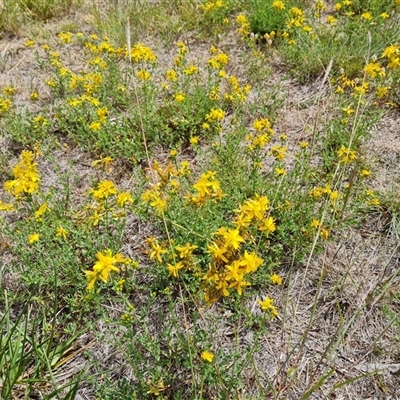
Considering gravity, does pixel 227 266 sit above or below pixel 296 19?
below

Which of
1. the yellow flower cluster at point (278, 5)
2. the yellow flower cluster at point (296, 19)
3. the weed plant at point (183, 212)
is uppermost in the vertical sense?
the yellow flower cluster at point (278, 5)

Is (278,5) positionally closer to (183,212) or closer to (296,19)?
(296,19)

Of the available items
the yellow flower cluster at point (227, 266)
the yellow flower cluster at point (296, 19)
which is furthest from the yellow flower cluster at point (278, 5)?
the yellow flower cluster at point (227, 266)

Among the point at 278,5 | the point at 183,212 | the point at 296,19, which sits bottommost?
the point at 183,212

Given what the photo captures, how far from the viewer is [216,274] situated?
1606mm

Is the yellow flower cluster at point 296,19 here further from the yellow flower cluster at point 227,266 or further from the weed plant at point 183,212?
the yellow flower cluster at point 227,266

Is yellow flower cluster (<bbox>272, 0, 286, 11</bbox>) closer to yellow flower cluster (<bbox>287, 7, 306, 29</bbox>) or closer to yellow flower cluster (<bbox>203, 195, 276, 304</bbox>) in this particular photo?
yellow flower cluster (<bbox>287, 7, 306, 29</bbox>)

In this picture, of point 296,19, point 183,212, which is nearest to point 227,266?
point 183,212

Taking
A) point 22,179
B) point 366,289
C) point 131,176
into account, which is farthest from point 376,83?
point 22,179

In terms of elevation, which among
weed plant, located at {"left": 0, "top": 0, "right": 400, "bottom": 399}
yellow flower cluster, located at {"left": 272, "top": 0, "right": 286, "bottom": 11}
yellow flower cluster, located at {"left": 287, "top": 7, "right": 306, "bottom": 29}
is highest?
yellow flower cluster, located at {"left": 272, "top": 0, "right": 286, "bottom": 11}

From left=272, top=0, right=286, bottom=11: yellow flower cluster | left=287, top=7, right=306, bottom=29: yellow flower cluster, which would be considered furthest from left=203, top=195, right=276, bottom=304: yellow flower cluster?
left=272, top=0, right=286, bottom=11: yellow flower cluster

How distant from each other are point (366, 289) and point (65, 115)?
272 centimetres

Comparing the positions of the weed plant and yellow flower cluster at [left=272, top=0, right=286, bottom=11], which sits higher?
yellow flower cluster at [left=272, top=0, right=286, bottom=11]

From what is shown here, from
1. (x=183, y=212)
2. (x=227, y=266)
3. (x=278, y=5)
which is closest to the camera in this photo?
(x=227, y=266)
